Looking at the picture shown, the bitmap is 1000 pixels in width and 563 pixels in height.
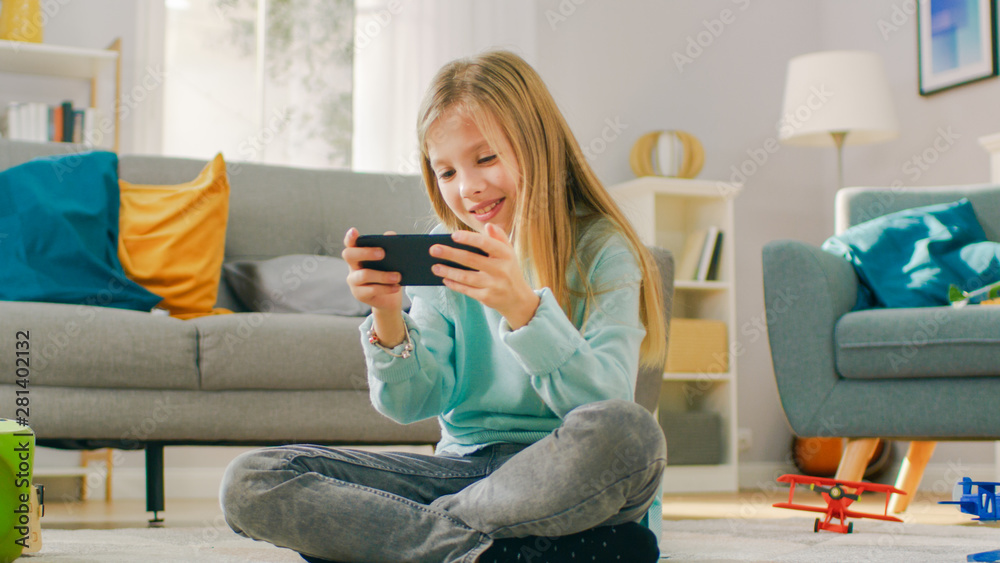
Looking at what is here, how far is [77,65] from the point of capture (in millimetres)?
2838

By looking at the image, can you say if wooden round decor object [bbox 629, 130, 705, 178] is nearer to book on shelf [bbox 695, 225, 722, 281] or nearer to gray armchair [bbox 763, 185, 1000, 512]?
book on shelf [bbox 695, 225, 722, 281]

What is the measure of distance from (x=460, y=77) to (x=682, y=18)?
279cm

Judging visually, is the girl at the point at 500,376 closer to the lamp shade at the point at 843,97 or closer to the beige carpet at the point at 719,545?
the beige carpet at the point at 719,545

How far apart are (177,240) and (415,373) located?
48.4 inches

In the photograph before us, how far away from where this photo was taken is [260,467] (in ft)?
3.16

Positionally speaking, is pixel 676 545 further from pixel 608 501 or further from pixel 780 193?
pixel 780 193

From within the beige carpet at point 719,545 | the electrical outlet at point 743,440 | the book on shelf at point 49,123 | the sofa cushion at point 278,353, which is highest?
the book on shelf at point 49,123

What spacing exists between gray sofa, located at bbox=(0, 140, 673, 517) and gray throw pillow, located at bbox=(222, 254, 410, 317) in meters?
0.12

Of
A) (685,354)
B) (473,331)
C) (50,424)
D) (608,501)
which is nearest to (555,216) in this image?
(473,331)

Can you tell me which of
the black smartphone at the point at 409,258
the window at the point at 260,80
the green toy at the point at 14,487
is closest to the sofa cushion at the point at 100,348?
the green toy at the point at 14,487

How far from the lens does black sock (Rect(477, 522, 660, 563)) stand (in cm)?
92

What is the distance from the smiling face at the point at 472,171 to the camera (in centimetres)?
111

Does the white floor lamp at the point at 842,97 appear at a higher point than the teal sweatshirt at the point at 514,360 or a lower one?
higher

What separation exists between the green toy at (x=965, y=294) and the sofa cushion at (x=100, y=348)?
1.53 metres
